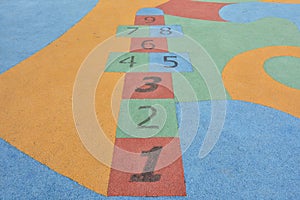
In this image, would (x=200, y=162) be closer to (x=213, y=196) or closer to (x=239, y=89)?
(x=213, y=196)

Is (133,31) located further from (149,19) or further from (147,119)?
(147,119)

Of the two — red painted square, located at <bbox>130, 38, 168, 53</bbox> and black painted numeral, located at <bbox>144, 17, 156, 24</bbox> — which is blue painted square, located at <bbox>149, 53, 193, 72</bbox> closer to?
red painted square, located at <bbox>130, 38, 168, 53</bbox>

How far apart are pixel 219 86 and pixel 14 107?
2453 millimetres

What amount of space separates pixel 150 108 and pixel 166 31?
2.11 m

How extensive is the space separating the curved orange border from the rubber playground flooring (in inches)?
0.6

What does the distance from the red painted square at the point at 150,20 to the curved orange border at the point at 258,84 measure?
1723 mm

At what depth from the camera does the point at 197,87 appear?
10.7 ft

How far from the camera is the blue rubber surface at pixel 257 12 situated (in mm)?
5152

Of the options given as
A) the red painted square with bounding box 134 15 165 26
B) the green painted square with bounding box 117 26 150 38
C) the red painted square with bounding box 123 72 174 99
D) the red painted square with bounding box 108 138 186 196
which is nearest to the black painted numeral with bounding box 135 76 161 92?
the red painted square with bounding box 123 72 174 99

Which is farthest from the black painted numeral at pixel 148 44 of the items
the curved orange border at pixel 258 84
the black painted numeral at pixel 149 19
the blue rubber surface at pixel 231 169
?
the blue rubber surface at pixel 231 169

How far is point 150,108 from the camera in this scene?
2941 millimetres

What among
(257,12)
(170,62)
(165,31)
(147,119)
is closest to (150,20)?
(165,31)

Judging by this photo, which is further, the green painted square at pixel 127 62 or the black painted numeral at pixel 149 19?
the black painted numeral at pixel 149 19

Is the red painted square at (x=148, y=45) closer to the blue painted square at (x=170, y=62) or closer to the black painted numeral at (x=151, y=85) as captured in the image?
the blue painted square at (x=170, y=62)
